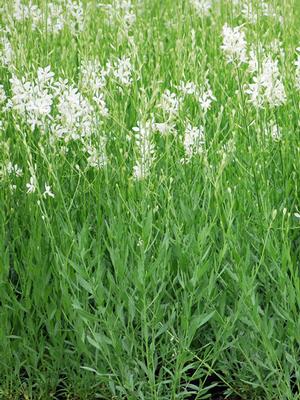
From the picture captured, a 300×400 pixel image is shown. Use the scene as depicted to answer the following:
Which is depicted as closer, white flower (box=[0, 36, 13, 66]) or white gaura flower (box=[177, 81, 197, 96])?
white gaura flower (box=[177, 81, 197, 96])

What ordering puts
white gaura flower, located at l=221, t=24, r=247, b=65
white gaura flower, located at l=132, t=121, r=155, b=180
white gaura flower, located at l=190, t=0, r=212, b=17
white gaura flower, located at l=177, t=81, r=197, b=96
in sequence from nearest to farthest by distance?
white gaura flower, located at l=132, t=121, r=155, b=180 → white gaura flower, located at l=221, t=24, r=247, b=65 → white gaura flower, located at l=177, t=81, r=197, b=96 → white gaura flower, located at l=190, t=0, r=212, b=17

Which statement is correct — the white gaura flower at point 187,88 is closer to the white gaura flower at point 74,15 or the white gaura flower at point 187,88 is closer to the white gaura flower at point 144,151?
the white gaura flower at point 144,151

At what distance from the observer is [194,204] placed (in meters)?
3.67

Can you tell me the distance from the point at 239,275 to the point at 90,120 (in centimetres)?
106

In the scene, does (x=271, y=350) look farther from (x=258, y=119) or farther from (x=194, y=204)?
(x=258, y=119)

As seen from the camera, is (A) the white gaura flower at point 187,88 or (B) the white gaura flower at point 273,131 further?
(A) the white gaura flower at point 187,88

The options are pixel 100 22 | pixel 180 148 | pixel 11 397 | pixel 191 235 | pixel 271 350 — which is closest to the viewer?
pixel 271 350

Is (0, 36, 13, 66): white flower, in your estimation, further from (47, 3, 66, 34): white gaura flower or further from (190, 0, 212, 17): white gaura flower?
(190, 0, 212, 17): white gaura flower

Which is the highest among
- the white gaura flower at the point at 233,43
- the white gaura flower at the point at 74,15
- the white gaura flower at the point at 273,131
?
the white gaura flower at the point at 233,43

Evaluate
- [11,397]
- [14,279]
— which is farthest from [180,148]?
[11,397]

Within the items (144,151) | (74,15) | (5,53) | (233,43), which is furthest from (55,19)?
(144,151)

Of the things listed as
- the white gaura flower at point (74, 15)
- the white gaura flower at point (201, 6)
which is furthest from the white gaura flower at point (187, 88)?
the white gaura flower at point (201, 6)

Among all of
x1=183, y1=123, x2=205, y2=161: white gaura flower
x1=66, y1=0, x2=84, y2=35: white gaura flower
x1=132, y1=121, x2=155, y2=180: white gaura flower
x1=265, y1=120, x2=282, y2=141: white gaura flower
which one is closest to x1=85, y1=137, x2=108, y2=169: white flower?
x1=132, y1=121, x2=155, y2=180: white gaura flower

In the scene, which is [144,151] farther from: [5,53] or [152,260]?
[5,53]
